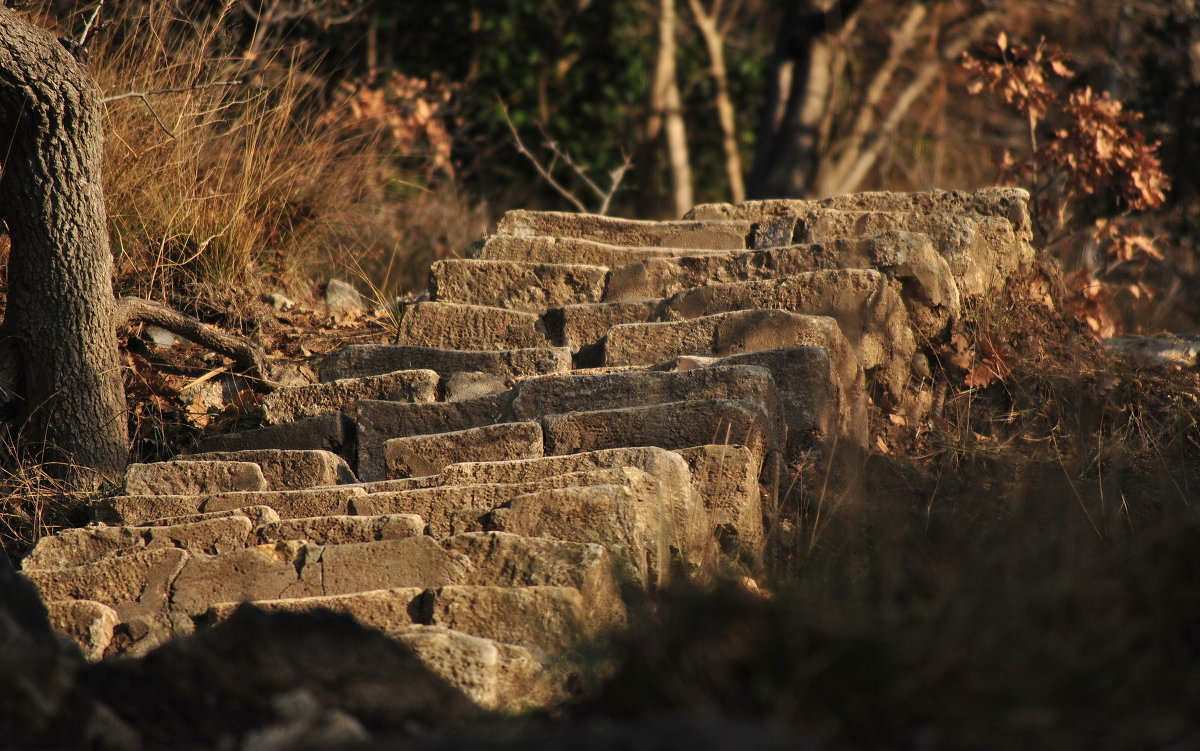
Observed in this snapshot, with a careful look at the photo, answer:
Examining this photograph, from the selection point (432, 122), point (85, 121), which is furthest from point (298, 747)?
point (432, 122)

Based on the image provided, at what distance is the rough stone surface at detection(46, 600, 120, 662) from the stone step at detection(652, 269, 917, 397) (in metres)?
1.89

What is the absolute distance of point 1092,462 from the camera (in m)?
3.88

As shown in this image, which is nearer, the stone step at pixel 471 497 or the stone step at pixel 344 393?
the stone step at pixel 471 497

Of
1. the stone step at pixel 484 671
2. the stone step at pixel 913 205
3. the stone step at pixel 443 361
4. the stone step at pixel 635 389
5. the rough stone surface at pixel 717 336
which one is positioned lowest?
the stone step at pixel 484 671

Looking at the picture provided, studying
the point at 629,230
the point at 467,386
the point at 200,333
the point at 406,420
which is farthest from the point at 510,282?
the point at 200,333

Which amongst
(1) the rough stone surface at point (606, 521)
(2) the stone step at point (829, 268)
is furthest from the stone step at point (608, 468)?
(2) the stone step at point (829, 268)

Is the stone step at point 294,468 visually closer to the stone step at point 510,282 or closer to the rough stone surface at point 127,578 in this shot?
the rough stone surface at point 127,578

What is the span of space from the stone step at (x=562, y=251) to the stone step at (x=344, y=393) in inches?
45.9

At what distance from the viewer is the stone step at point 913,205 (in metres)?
4.95

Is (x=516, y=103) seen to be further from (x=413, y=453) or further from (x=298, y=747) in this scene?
(x=298, y=747)

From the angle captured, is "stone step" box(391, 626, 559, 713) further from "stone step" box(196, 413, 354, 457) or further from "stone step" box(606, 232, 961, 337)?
"stone step" box(606, 232, 961, 337)

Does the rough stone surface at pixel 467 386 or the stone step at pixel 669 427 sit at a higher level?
the rough stone surface at pixel 467 386

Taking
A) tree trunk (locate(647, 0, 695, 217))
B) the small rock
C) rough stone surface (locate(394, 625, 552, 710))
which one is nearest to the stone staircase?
rough stone surface (locate(394, 625, 552, 710))

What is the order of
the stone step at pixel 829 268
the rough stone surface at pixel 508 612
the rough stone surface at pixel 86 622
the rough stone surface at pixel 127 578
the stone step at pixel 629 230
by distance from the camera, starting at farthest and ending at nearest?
1. the stone step at pixel 629 230
2. the stone step at pixel 829 268
3. the rough stone surface at pixel 127 578
4. the rough stone surface at pixel 86 622
5. the rough stone surface at pixel 508 612
